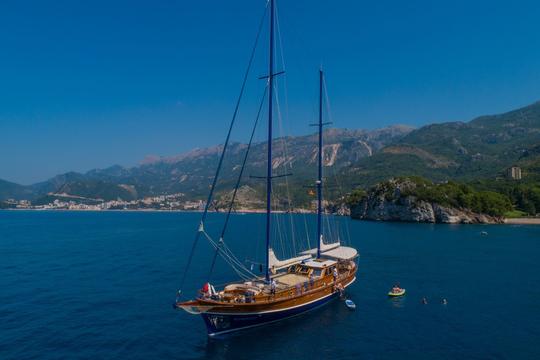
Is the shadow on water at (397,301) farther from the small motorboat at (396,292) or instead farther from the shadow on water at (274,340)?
the shadow on water at (274,340)

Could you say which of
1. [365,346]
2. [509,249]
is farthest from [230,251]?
[509,249]

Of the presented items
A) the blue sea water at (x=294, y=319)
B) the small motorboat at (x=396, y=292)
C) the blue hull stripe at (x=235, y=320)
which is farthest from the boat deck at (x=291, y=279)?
the small motorboat at (x=396, y=292)

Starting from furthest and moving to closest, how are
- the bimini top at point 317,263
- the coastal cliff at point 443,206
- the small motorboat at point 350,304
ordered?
the coastal cliff at point 443,206 → the bimini top at point 317,263 → the small motorboat at point 350,304

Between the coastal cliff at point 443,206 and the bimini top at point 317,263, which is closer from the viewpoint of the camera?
the bimini top at point 317,263

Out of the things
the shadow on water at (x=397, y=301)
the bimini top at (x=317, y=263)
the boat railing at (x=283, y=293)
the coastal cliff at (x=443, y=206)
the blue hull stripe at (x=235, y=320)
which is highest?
the coastal cliff at (x=443, y=206)

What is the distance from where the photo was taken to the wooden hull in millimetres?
37219

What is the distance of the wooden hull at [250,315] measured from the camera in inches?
1465

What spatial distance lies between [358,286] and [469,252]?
47916 millimetres

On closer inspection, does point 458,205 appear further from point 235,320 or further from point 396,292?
point 235,320

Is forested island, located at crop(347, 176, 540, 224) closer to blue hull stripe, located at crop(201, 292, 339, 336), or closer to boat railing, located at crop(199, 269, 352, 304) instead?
boat railing, located at crop(199, 269, 352, 304)

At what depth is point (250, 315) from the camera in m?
38.8

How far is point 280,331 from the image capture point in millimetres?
40312

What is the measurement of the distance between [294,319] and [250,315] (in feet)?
23.8

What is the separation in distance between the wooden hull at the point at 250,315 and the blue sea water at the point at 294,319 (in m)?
0.89
